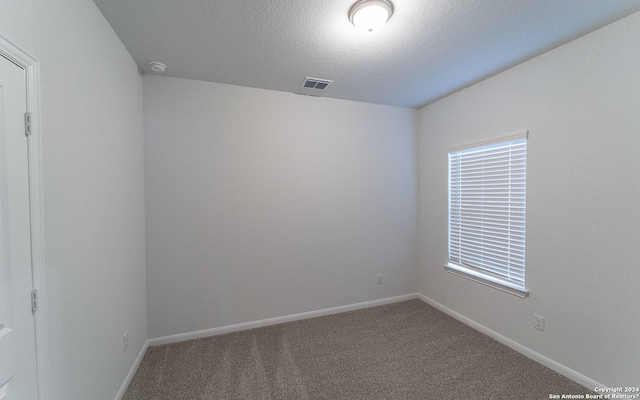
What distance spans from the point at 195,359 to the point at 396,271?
8.40 feet

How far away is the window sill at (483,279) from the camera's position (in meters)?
2.32

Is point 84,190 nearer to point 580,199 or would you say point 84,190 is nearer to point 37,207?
point 37,207

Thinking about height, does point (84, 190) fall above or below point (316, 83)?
below

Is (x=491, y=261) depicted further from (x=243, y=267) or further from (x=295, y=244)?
(x=243, y=267)

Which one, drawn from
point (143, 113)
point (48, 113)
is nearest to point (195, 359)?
point (48, 113)

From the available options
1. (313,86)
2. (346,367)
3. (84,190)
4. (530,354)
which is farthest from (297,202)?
(530,354)

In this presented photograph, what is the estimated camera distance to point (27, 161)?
103 centimetres

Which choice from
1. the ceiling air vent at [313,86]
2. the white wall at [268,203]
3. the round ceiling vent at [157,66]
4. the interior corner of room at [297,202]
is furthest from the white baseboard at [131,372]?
the ceiling air vent at [313,86]

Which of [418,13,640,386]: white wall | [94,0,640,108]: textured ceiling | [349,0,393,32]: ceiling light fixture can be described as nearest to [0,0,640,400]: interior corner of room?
[418,13,640,386]: white wall

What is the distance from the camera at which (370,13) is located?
155 cm

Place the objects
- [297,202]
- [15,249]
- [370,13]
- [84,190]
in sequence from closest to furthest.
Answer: [15,249] → [84,190] → [370,13] → [297,202]

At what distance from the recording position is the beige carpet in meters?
1.86

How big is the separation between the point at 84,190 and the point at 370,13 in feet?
6.68

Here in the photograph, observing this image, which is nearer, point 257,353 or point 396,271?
point 257,353
